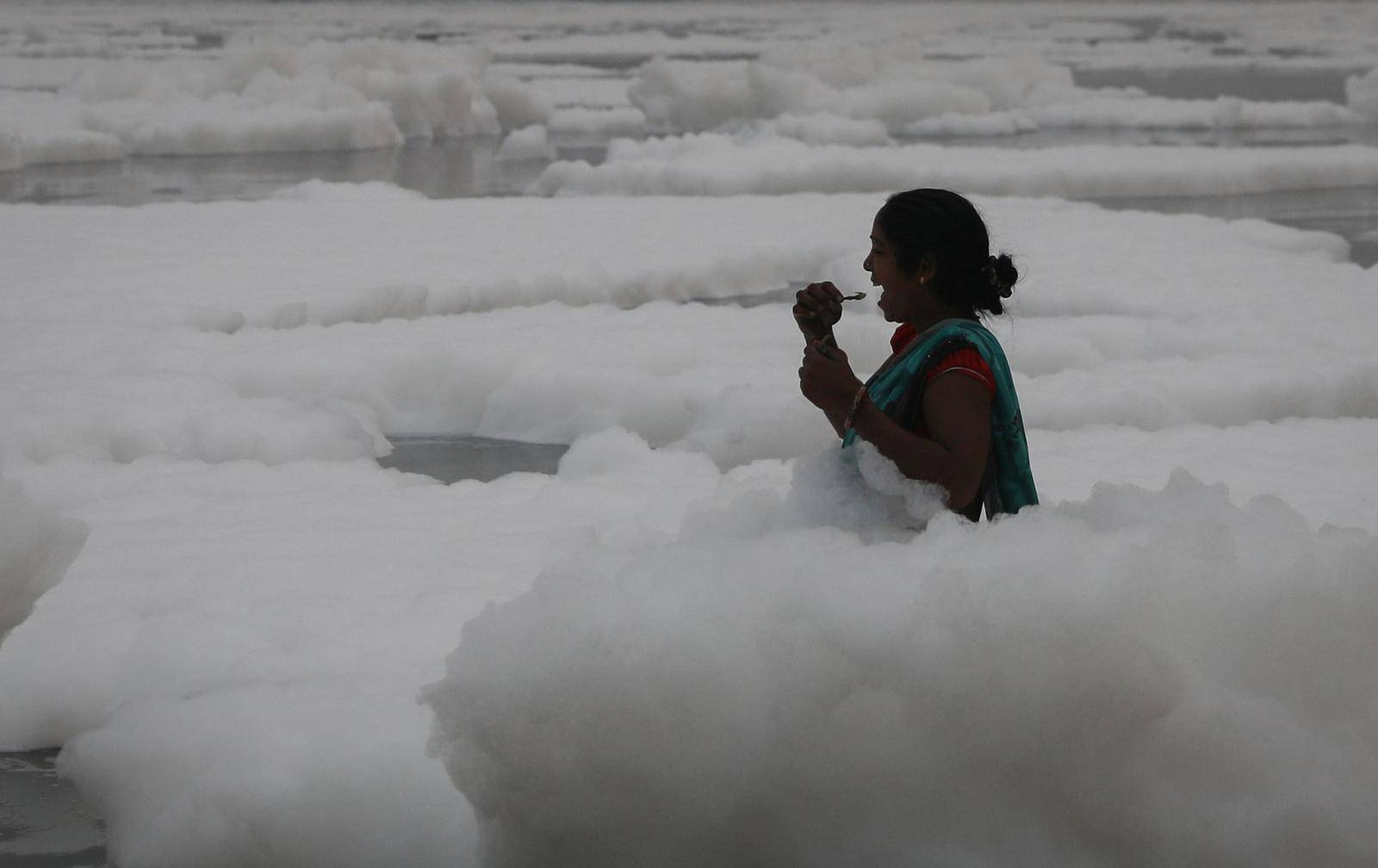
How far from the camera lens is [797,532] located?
2533mm

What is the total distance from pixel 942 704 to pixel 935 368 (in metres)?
0.45

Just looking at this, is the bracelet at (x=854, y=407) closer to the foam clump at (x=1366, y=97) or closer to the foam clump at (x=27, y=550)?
the foam clump at (x=27, y=550)

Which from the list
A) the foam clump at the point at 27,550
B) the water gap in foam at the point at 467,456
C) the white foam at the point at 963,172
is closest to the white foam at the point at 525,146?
the white foam at the point at 963,172

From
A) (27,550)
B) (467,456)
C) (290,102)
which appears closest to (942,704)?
(27,550)

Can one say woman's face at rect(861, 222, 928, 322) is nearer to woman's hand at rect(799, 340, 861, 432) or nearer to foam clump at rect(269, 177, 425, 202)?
woman's hand at rect(799, 340, 861, 432)

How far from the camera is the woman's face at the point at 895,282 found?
8.05 ft

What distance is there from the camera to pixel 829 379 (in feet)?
7.66

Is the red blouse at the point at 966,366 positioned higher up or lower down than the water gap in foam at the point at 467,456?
higher up

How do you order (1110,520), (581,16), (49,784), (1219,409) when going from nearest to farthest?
(1110,520), (49,784), (1219,409), (581,16)

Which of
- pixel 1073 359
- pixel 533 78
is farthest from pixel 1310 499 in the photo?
pixel 533 78

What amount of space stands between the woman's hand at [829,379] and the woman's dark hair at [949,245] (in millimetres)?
199

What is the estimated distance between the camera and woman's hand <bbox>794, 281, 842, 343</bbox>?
2328 mm

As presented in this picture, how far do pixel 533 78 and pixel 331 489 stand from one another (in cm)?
1777

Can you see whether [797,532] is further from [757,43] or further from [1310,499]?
[757,43]
